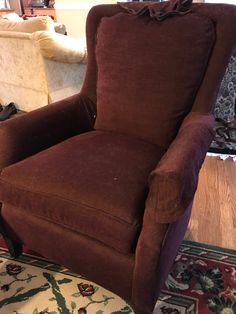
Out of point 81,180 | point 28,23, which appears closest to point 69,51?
point 28,23

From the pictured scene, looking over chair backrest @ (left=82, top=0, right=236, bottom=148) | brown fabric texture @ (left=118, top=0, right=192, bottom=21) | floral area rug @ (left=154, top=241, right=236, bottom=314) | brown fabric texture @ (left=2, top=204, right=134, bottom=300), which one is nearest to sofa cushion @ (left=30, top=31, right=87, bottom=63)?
chair backrest @ (left=82, top=0, right=236, bottom=148)

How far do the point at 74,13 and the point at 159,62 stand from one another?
14.3 feet

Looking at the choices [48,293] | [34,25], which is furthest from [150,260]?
[34,25]

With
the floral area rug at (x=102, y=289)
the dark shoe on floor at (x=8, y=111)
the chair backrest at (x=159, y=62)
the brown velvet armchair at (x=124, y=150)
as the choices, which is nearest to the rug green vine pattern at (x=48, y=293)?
the floral area rug at (x=102, y=289)

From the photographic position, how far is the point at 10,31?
254 cm

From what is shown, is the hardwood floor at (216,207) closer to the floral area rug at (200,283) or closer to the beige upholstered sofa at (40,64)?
the floral area rug at (200,283)

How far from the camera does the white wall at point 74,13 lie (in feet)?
16.1

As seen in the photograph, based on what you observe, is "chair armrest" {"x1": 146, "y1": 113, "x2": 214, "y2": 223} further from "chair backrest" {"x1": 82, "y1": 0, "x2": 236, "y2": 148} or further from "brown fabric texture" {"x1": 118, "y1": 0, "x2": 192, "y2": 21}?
"brown fabric texture" {"x1": 118, "y1": 0, "x2": 192, "y2": 21}

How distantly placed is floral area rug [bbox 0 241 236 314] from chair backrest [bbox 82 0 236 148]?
0.55 metres

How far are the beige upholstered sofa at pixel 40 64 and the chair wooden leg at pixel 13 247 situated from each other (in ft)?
5.16

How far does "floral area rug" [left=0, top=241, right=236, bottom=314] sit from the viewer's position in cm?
112

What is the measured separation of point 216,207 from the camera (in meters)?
1.65

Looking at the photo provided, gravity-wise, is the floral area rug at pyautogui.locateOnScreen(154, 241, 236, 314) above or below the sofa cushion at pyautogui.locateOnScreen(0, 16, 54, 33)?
below

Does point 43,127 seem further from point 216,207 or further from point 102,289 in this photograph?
point 216,207
